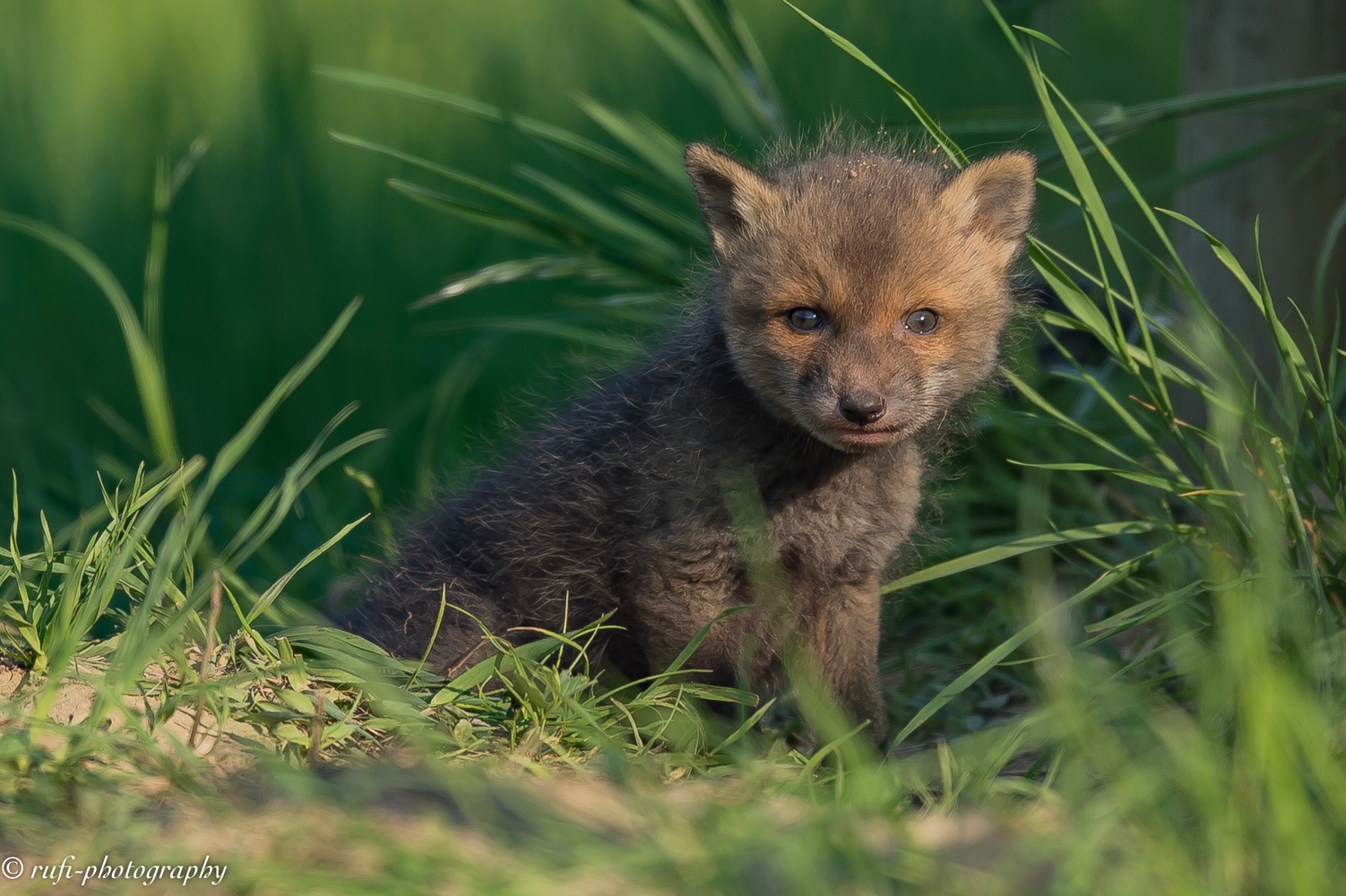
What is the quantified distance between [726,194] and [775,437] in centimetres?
66

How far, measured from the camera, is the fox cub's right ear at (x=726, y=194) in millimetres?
3148

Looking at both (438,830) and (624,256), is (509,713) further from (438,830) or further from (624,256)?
(624,256)

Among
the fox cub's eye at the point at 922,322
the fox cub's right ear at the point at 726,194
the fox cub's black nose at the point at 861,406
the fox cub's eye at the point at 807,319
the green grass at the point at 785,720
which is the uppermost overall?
the fox cub's right ear at the point at 726,194

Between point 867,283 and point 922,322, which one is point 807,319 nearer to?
point 867,283

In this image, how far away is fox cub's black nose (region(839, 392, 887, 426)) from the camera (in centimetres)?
280


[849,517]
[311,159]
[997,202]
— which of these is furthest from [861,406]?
[311,159]

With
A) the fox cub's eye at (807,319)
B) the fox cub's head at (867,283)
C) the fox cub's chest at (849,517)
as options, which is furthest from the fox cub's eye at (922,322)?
the fox cub's chest at (849,517)

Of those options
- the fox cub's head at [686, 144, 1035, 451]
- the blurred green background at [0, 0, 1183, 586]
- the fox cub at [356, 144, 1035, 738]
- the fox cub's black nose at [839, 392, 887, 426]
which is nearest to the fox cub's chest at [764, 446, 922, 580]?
the fox cub at [356, 144, 1035, 738]

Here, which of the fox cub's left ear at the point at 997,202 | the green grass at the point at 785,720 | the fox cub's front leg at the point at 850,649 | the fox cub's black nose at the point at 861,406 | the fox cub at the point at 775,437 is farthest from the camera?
the fox cub's front leg at the point at 850,649

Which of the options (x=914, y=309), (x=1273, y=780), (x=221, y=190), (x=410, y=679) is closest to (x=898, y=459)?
(x=914, y=309)

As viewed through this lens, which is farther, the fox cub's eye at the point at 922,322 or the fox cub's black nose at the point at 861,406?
the fox cub's eye at the point at 922,322

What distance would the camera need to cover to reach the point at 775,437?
310 centimetres

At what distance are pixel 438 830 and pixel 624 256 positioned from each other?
2.73m

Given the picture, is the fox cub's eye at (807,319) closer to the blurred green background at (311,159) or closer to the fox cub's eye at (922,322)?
the fox cub's eye at (922,322)
